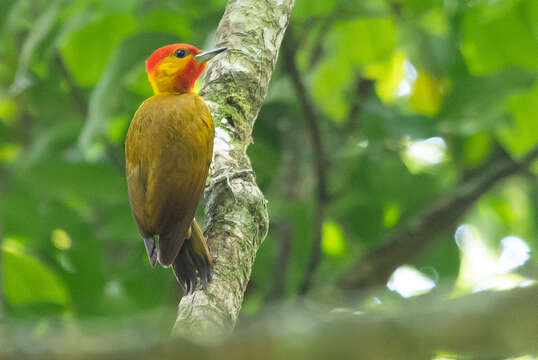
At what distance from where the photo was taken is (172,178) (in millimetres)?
2758

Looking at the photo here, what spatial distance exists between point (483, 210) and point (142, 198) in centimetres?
435

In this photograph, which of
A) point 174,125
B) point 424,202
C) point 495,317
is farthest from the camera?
point 424,202

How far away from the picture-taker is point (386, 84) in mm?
6250

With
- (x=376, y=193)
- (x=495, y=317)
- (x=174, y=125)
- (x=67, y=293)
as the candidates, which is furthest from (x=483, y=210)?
(x=495, y=317)

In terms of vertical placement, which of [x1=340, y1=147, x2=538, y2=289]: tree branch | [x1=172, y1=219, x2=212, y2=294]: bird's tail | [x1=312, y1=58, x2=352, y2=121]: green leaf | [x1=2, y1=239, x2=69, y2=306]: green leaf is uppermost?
[x1=312, y1=58, x2=352, y2=121]: green leaf

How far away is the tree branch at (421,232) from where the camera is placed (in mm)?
4758

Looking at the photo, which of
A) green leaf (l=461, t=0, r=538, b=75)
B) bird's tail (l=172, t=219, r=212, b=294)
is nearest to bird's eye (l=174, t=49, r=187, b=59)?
bird's tail (l=172, t=219, r=212, b=294)

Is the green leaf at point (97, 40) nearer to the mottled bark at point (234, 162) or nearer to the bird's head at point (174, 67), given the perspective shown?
the bird's head at point (174, 67)

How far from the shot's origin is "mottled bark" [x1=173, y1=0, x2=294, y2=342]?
6.64 feet

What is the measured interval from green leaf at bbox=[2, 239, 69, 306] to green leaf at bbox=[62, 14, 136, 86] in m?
1.37

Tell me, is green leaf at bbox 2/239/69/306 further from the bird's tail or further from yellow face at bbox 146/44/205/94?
the bird's tail

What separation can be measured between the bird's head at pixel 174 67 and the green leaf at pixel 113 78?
102 mm

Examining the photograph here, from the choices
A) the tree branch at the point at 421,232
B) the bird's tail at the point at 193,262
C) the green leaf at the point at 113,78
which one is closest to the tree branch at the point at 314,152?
the tree branch at the point at 421,232

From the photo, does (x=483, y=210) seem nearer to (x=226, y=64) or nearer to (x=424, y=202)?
(x=424, y=202)
